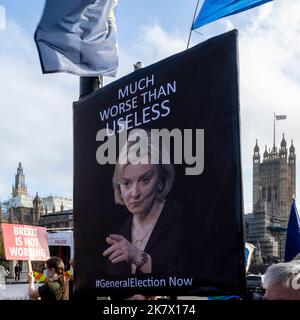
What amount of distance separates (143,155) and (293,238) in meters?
2.21

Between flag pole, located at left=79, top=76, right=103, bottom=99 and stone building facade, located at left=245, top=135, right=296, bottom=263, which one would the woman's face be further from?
stone building facade, located at left=245, top=135, right=296, bottom=263

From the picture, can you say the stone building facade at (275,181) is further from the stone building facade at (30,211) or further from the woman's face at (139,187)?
the woman's face at (139,187)

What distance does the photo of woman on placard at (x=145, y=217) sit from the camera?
3.99 m

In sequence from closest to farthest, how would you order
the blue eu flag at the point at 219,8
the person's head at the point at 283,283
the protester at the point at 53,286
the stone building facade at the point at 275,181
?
the person's head at the point at 283,283, the blue eu flag at the point at 219,8, the protester at the point at 53,286, the stone building facade at the point at 275,181

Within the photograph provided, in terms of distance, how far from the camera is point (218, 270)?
355cm

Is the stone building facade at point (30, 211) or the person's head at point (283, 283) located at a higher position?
the stone building facade at point (30, 211)

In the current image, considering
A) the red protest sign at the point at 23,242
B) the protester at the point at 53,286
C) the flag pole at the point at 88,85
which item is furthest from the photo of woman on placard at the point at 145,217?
the red protest sign at the point at 23,242

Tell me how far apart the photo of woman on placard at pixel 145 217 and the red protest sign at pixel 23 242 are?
6.85 ft

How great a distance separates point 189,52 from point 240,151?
0.89 m

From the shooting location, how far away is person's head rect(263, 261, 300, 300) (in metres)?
2.94

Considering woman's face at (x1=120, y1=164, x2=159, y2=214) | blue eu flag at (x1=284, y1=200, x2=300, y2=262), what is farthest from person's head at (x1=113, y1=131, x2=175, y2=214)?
blue eu flag at (x1=284, y1=200, x2=300, y2=262)

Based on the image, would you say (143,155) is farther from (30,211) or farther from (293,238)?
(30,211)
